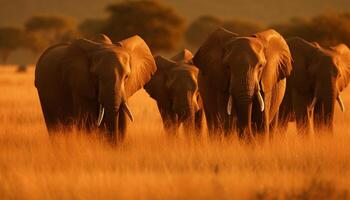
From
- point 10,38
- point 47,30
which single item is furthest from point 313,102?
point 10,38

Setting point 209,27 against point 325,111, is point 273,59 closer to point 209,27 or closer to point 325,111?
point 325,111

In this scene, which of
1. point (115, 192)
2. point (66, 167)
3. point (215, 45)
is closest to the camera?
point (115, 192)

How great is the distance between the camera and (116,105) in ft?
39.2

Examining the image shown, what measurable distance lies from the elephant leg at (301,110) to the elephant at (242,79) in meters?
1.55

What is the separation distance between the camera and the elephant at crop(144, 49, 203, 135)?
A: 1506cm

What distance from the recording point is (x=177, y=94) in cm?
1524

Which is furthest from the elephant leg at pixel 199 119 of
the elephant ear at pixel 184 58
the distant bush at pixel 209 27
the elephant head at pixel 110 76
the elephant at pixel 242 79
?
the distant bush at pixel 209 27

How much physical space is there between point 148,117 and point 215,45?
699 cm

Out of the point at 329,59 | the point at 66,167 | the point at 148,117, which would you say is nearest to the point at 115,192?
the point at 66,167

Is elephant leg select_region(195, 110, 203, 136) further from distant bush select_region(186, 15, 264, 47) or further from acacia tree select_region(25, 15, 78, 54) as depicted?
distant bush select_region(186, 15, 264, 47)

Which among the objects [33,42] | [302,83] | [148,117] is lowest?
[33,42]

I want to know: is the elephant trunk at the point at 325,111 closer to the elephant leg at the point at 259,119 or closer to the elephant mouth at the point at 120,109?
the elephant leg at the point at 259,119

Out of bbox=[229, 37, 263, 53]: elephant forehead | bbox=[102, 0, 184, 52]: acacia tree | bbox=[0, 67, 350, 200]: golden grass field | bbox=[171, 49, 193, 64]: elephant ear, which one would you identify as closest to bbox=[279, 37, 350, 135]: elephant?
bbox=[0, 67, 350, 200]: golden grass field

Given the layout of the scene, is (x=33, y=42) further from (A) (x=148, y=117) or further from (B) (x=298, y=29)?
(A) (x=148, y=117)
